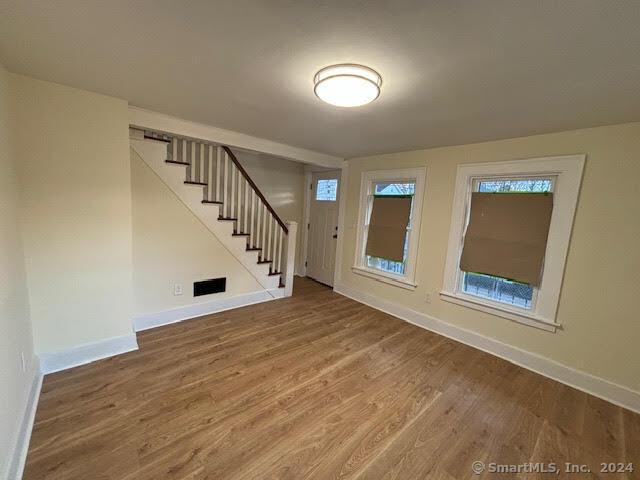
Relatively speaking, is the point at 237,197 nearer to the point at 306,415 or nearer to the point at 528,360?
the point at 306,415

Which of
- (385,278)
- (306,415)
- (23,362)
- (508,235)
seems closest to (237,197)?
(385,278)

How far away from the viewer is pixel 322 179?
4.78 m

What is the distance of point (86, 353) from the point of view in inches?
84.4

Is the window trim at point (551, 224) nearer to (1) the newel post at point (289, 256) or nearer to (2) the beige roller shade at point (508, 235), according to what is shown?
(2) the beige roller shade at point (508, 235)

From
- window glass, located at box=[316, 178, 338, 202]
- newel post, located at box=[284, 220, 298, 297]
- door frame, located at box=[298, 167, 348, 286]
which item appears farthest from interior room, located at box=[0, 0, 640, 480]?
window glass, located at box=[316, 178, 338, 202]

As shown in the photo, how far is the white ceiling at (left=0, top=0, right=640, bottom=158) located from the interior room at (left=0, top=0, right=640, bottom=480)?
1 cm

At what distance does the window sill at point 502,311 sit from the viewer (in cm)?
238

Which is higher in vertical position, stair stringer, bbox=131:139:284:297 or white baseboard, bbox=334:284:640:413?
stair stringer, bbox=131:139:284:297

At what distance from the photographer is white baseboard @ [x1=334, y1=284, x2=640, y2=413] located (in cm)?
205

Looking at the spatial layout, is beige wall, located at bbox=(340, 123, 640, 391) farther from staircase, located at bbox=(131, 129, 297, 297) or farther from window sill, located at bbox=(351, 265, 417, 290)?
staircase, located at bbox=(131, 129, 297, 297)

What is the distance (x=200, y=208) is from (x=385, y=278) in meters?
2.60

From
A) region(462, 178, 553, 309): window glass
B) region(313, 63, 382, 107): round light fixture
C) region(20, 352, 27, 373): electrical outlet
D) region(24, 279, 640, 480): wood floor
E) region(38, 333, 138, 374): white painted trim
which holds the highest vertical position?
region(313, 63, 382, 107): round light fixture

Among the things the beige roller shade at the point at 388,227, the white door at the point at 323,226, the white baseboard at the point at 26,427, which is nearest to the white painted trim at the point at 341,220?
the white door at the point at 323,226

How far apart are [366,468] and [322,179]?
414 centimetres
